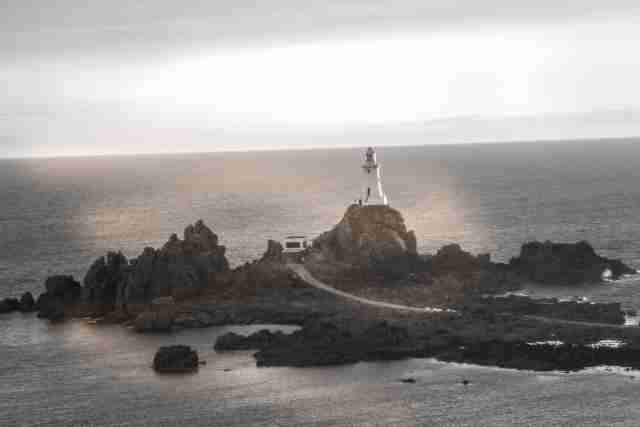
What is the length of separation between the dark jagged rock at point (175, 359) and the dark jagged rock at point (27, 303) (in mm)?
23228

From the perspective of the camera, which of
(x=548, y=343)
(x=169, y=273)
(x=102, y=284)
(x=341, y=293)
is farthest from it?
(x=169, y=273)

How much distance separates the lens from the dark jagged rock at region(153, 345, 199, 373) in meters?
73.7

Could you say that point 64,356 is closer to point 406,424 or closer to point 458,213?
point 406,424

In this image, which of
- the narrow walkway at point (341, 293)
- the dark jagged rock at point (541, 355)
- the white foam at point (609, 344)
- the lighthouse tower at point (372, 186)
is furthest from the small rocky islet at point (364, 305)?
the lighthouse tower at point (372, 186)

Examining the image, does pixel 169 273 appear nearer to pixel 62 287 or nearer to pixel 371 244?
pixel 62 287

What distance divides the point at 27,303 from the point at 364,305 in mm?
28872

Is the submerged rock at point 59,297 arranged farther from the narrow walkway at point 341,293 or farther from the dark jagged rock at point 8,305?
the narrow walkway at point 341,293

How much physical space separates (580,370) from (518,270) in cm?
3183

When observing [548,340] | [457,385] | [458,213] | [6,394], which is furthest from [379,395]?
[458,213]

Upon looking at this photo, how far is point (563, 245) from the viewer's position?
10344cm

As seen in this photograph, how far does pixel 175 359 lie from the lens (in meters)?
74.1

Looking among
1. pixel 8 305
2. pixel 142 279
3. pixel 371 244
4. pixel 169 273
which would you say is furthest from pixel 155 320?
pixel 371 244

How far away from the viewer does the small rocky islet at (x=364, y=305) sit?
75.6m

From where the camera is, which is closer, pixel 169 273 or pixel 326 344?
pixel 326 344
